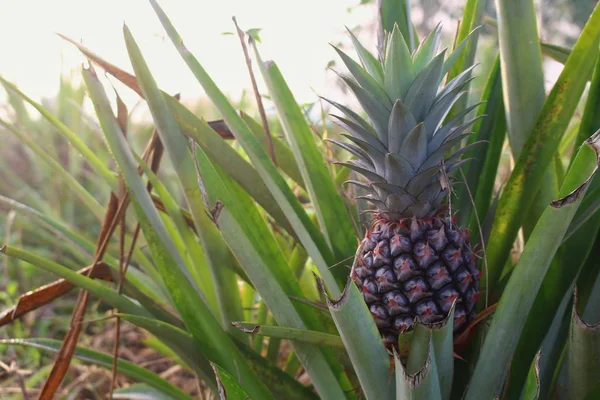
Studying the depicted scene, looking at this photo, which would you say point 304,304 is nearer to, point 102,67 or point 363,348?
point 363,348

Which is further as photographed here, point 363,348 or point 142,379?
point 142,379

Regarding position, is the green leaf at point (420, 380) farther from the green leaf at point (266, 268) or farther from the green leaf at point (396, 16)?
the green leaf at point (396, 16)

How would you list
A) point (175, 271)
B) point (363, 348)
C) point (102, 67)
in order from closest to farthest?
point (363, 348) → point (175, 271) → point (102, 67)

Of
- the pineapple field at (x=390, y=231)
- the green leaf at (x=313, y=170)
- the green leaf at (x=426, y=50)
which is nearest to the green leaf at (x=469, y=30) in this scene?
the pineapple field at (x=390, y=231)

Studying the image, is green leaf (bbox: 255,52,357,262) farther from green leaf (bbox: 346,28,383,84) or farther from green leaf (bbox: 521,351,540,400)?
green leaf (bbox: 521,351,540,400)

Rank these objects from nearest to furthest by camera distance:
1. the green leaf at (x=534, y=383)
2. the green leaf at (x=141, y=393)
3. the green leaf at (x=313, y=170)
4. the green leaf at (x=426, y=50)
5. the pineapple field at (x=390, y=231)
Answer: the green leaf at (x=534, y=383)
the pineapple field at (x=390, y=231)
the green leaf at (x=426, y=50)
the green leaf at (x=313, y=170)
the green leaf at (x=141, y=393)

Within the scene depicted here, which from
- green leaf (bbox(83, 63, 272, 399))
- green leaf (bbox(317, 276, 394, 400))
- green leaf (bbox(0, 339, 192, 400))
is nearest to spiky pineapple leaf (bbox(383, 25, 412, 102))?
green leaf (bbox(317, 276, 394, 400))

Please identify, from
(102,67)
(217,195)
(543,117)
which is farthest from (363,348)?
(102,67)
